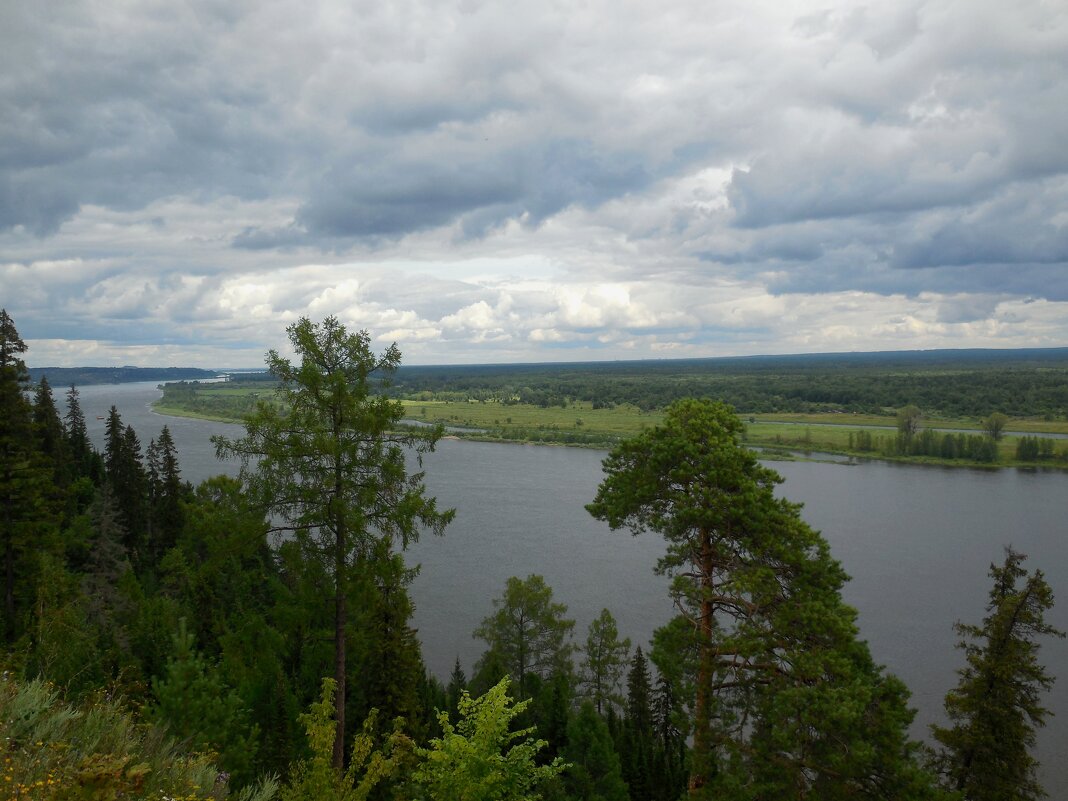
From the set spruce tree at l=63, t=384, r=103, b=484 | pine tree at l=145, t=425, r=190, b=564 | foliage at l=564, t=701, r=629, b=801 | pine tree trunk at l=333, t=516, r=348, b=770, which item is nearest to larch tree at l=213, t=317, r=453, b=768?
pine tree trunk at l=333, t=516, r=348, b=770

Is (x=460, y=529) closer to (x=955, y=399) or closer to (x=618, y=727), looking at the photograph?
(x=618, y=727)

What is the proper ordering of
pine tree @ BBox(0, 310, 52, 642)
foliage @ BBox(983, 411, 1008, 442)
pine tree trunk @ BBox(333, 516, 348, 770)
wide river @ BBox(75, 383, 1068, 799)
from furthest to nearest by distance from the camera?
foliage @ BBox(983, 411, 1008, 442), wide river @ BBox(75, 383, 1068, 799), pine tree @ BBox(0, 310, 52, 642), pine tree trunk @ BBox(333, 516, 348, 770)

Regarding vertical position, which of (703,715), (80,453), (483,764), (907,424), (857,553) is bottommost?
(857,553)

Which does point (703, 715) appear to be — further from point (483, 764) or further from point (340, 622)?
point (340, 622)

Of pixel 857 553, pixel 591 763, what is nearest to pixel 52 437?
pixel 591 763

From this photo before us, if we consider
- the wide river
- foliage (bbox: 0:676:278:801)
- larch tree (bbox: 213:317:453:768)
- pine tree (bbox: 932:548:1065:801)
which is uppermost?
larch tree (bbox: 213:317:453:768)

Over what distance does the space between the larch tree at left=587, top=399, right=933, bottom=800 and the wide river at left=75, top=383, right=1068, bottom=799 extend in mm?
5072

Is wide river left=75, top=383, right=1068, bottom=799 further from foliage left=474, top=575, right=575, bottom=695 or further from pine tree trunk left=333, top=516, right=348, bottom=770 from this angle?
pine tree trunk left=333, top=516, right=348, bottom=770

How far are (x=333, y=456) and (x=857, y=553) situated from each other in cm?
3895

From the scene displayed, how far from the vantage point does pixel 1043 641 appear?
97.3ft

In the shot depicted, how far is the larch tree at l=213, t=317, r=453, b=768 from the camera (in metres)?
10.0

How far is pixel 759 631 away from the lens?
10.1 meters

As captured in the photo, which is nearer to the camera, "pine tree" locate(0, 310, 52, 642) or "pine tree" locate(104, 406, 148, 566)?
"pine tree" locate(0, 310, 52, 642)

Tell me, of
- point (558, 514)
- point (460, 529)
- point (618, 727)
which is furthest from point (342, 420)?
point (558, 514)
